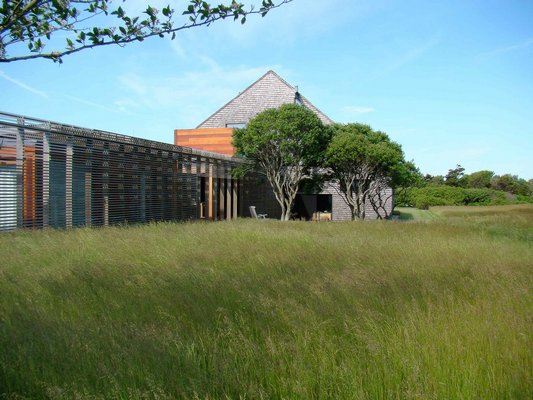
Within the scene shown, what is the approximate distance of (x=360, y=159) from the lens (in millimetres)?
21891

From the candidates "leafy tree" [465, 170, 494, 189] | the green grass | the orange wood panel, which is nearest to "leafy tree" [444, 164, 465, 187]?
"leafy tree" [465, 170, 494, 189]

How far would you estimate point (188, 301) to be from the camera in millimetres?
4082

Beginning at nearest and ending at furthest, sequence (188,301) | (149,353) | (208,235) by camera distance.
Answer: (149,353)
(188,301)
(208,235)

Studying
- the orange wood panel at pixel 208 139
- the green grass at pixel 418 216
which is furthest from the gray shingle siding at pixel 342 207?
the orange wood panel at pixel 208 139

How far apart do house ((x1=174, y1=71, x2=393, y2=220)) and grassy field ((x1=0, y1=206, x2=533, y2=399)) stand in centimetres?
2198

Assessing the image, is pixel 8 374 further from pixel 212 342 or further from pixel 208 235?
pixel 208 235

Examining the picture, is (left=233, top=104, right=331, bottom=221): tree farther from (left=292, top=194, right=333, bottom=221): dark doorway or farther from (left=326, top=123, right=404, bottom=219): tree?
(left=292, top=194, right=333, bottom=221): dark doorway

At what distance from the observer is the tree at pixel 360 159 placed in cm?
2100

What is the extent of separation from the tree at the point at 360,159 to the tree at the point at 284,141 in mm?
1007

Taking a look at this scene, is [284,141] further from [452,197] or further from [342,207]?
[452,197]

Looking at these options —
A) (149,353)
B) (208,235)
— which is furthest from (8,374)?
(208,235)

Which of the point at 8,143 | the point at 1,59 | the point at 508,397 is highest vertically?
the point at 8,143

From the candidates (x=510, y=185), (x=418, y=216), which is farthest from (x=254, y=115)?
(x=510, y=185)

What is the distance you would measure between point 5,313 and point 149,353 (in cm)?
164
